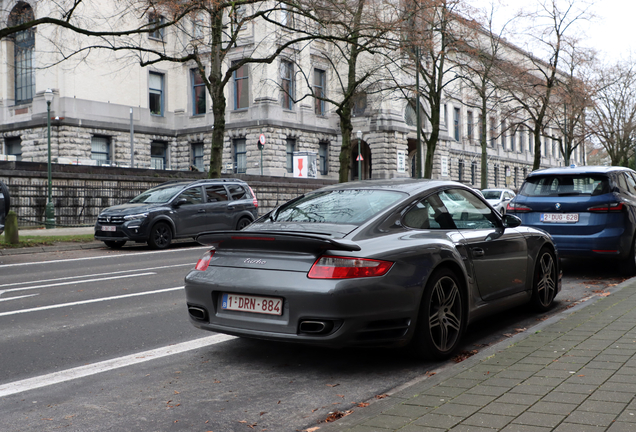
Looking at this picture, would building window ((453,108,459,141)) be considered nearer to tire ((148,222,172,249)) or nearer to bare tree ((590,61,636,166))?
bare tree ((590,61,636,166))

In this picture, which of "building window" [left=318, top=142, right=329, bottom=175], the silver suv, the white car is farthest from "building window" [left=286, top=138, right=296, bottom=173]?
the silver suv

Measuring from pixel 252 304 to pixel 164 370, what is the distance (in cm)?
89

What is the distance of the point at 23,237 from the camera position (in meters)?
18.8

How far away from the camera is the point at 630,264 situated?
10055 mm

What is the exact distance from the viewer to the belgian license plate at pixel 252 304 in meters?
4.77

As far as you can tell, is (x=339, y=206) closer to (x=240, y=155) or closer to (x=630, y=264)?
(x=630, y=264)

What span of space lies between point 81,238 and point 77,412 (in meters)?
15.3

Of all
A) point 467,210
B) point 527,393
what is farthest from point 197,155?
point 527,393

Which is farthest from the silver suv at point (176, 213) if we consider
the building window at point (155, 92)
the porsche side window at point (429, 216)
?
the building window at point (155, 92)

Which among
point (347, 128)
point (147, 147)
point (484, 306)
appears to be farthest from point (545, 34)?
point (484, 306)

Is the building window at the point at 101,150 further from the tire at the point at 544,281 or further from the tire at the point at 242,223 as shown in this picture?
the tire at the point at 544,281

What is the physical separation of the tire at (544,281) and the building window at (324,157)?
43205mm

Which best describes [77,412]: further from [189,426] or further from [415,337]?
[415,337]

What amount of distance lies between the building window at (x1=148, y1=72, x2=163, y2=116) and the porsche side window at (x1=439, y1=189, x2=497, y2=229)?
43140mm
